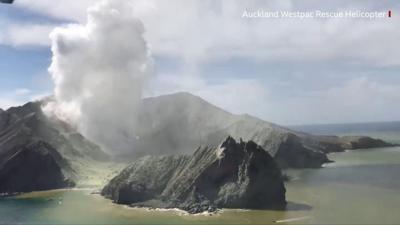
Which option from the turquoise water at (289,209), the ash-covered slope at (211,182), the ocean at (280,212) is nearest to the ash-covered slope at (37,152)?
the ocean at (280,212)

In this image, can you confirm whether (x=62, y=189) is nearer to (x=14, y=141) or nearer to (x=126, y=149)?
(x=14, y=141)

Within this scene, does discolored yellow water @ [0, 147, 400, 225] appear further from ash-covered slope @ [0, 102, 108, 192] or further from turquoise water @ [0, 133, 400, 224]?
ash-covered slope @ [0, 102, 108, 192]

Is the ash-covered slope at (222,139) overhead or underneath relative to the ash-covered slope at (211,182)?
overhead

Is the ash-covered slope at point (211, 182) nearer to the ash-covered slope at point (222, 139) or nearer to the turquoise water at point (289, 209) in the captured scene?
the turquoise water at point (289, 209)

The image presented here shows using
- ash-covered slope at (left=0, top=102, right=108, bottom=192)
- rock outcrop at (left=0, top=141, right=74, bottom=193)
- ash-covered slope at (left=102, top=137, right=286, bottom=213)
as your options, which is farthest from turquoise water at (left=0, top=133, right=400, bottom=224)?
ash-covered slope at (left=0, top=102, right=108, bottom=192)

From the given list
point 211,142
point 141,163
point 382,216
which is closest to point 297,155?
point 211,142

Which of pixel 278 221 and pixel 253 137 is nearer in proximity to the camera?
pixel 278 221

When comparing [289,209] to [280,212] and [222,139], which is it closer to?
[280,212]

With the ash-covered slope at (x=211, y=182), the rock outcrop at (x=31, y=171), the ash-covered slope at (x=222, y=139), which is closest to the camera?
the ash-covered slope at (x=211, y=182)

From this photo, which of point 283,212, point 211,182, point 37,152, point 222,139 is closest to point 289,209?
point 283,212
